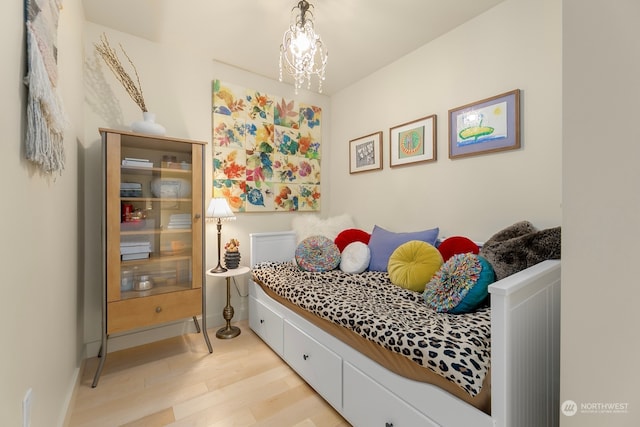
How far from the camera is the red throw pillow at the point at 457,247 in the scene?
5.74 ft

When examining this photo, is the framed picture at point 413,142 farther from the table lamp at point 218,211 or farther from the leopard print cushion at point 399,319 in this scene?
the table lamp at point 218,211

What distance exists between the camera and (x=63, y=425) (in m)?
1.28

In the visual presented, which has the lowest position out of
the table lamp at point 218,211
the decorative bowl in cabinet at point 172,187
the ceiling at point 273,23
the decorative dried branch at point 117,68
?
the table lamp at point 218,211

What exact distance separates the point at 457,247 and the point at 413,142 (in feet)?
3.25

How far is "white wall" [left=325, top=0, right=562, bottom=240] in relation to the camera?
1584 mm

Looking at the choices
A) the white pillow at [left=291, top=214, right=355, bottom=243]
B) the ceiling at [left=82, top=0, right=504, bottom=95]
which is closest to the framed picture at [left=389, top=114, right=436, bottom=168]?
the ceiling at [left=82, top=0, right=504, bottom=95]

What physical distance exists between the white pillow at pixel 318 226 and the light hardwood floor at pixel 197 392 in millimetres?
1095

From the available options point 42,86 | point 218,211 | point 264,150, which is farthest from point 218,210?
point 42,86

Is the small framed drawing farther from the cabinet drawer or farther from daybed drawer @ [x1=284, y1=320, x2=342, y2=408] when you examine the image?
the cabinet drawer

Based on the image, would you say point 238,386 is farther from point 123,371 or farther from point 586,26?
point 586,26

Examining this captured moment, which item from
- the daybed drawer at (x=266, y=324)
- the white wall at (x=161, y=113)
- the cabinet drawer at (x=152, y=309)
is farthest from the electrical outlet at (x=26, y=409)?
the white wall at (x=161, y=113)

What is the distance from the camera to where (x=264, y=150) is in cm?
272

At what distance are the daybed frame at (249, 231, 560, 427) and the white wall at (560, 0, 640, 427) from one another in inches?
5.4

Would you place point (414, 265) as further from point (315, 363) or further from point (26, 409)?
point (26, 409)
